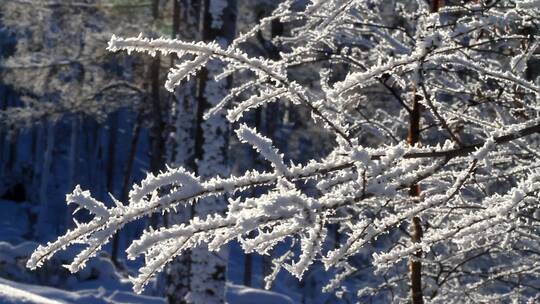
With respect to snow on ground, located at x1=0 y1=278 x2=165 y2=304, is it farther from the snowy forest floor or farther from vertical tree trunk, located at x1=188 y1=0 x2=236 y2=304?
vertical tree trunk, located at x1=188 y1=0 x2=236 y2=304

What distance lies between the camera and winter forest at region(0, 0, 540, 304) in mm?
1866

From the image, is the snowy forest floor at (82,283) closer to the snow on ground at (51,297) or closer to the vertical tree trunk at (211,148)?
the snow on ground at (51,297)

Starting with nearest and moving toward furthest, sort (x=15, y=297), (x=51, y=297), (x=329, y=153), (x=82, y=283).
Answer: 1. (x=15, y=297)
2. (x=329, y=153)
3. (x=51, y=297)
4. (x=82, y=283)

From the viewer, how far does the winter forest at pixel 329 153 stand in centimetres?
187

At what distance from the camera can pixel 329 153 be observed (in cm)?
662

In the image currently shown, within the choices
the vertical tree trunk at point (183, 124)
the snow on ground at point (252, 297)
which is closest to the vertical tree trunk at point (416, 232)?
the vertical tree trunk at point (183, 124)

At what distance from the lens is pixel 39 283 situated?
17.3 meters

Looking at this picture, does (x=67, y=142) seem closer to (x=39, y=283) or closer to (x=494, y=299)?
(x=39, y=283)

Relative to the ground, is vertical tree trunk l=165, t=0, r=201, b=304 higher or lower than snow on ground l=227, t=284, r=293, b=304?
higher

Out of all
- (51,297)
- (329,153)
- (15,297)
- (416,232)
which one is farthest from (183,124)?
(416,232)

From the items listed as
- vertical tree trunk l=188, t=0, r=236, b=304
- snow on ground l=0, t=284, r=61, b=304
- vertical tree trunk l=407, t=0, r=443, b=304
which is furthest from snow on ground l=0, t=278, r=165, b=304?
vertical tree trunk l=407, t=0, r=443, b=304

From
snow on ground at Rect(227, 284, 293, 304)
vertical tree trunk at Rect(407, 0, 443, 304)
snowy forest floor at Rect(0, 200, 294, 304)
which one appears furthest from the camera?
snow on ground at Rect(227, 284, 293, 304)

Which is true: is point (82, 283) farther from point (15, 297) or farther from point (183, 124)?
point (15, 297)

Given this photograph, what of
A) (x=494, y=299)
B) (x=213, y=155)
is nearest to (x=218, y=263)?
(x=213, y=155)
